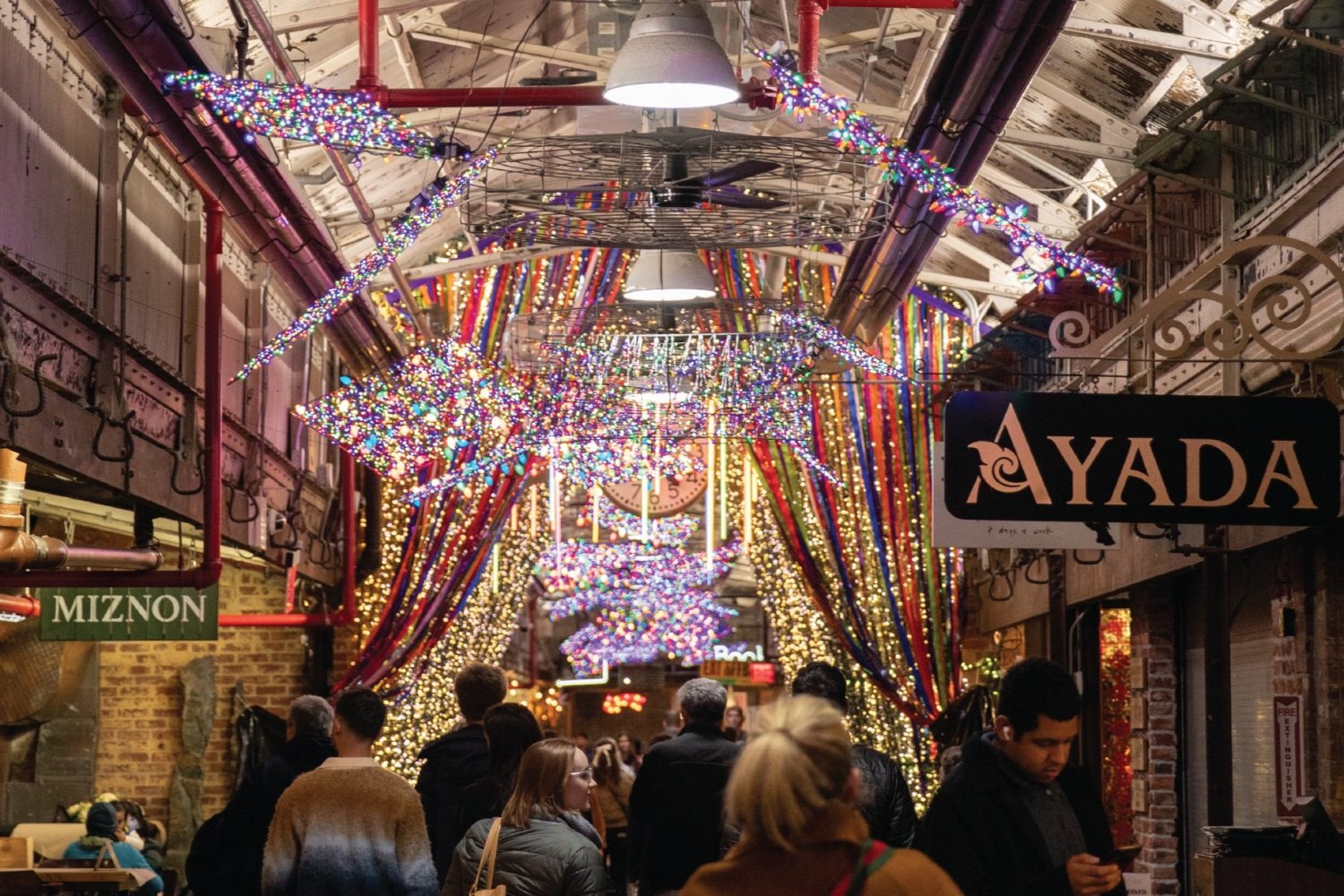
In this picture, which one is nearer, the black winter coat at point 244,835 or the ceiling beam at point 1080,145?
the black winter coat at point 244,835

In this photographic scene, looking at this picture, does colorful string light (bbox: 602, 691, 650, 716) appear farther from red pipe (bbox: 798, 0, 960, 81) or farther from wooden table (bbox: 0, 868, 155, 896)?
red pipe (bbox: 798, 0, 960, 81)

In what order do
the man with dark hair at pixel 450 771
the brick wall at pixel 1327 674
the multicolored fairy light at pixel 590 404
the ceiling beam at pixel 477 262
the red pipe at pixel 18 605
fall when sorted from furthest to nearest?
the ceiling beam at pixel 477 262 → the red pipe at pixel 18 605 → the multicolored fairy light at pixel 590 404 → the brick wall at pixel 1327 674 → the man with dark hair at pixel 450 771

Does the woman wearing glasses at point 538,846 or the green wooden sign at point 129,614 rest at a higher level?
the green wooden sign at point 129,614

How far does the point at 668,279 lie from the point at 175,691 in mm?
7082

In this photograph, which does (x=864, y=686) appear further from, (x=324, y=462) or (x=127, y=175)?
(x=127, y=175)

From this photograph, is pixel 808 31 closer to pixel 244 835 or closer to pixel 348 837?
pixel 348 837

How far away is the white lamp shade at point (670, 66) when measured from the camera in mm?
5430

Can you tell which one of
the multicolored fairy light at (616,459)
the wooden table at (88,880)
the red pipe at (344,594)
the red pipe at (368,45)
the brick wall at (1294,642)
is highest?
the red pipe at (368,45)

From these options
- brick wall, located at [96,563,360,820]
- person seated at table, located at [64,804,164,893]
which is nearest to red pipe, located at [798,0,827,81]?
person seated at table, located at [64,804,164,893]

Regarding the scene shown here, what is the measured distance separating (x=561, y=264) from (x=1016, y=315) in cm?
513

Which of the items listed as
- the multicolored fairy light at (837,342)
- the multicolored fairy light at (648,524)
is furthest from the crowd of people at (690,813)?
the multicolored fairy light at (648,524)

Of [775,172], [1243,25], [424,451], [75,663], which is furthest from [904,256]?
[75,663]

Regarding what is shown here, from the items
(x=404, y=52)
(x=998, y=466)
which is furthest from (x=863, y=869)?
(x=404, y=52)

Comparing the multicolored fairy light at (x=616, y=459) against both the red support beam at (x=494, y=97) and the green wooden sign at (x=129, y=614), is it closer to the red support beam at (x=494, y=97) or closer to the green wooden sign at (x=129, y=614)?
the green wooden sign at (x=129, y=614)
